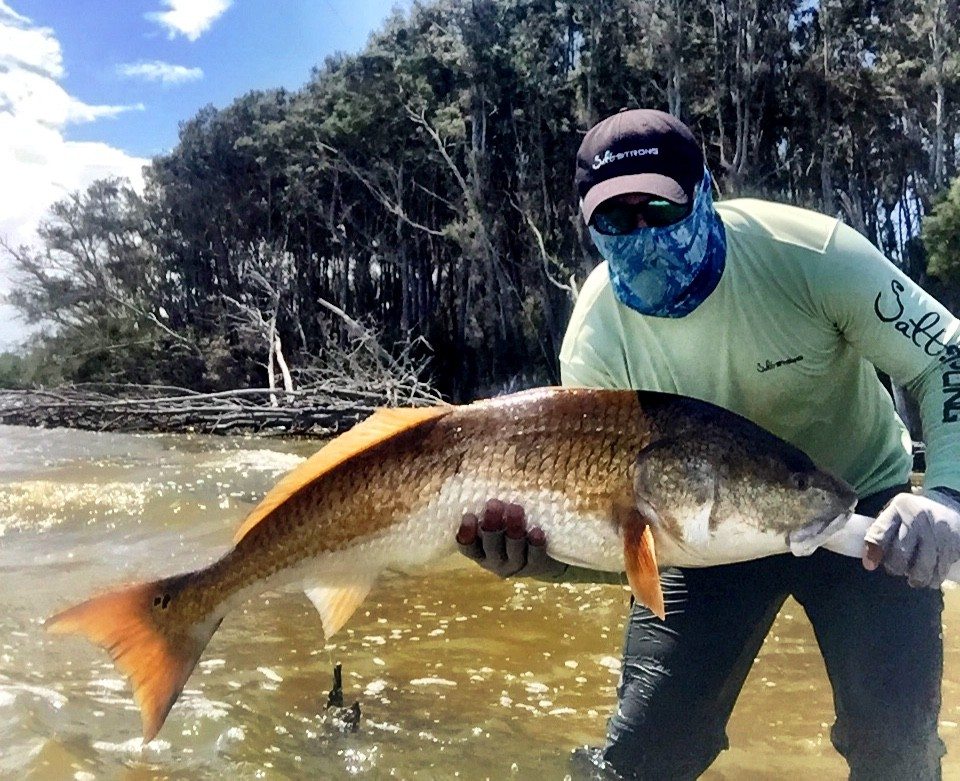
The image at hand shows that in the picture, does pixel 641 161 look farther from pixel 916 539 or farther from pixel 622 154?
pixel 916 539

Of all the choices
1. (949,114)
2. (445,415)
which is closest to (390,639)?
(445,415)

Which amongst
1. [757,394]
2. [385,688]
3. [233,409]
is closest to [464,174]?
[233,409]

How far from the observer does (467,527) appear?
7.82ft

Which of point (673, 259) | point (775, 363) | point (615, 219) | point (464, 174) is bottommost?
point (775, 363)

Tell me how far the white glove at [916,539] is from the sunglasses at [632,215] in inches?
35.0

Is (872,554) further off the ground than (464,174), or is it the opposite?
(464,174)

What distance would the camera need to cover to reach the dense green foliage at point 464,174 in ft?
72.3

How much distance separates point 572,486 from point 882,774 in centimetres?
110

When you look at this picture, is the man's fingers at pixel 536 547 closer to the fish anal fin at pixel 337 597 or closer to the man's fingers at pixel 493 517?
the man's fingers at pixel 493 517

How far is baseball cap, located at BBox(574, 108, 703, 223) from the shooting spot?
7.86 feet

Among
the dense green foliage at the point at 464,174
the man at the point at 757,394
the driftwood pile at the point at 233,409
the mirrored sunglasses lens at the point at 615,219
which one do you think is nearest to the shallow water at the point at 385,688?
the man at the point at 757,394

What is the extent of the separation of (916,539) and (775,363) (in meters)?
0.67

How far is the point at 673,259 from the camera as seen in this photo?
8.10ft

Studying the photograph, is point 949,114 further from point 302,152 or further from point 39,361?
point 39,361
